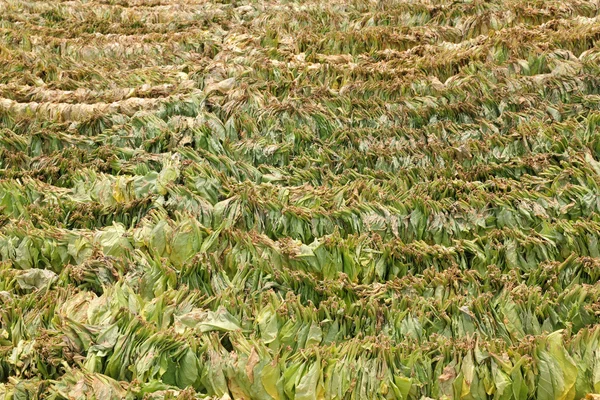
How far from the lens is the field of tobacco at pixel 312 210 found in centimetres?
333

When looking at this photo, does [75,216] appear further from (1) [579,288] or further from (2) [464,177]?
(1) [579,288]

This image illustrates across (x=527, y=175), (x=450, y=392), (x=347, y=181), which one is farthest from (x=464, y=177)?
(x=450, y=392)

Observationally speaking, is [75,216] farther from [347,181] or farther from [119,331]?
[347,181]

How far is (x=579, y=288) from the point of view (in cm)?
363

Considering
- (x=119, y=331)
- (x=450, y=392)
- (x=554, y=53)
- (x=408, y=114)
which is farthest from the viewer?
(x=554, y=53)

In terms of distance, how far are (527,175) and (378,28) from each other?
2978 millimetres

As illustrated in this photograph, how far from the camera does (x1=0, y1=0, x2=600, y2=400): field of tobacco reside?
333cm

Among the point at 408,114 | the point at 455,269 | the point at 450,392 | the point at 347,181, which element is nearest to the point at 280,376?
the point at 450,392

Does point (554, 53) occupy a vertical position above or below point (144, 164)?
above

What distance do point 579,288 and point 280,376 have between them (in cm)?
164

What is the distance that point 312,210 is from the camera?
4.49 meters

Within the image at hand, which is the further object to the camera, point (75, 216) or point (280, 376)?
point (75, 216)

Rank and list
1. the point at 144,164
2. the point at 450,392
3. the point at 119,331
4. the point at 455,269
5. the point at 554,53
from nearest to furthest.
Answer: the point at 450,392 < the point at 119,331 < the point at 455,269 < the point at 144,164 < the point at 554,53

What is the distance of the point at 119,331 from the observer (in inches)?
138
